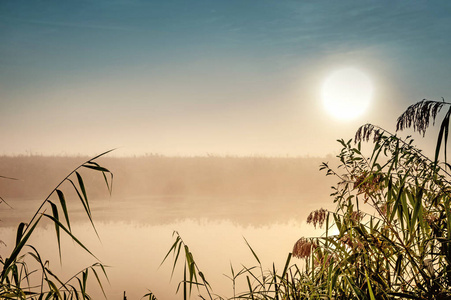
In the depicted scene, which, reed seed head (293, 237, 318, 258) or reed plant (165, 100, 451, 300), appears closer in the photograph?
A: reed plant (165, 100, 451, 300)

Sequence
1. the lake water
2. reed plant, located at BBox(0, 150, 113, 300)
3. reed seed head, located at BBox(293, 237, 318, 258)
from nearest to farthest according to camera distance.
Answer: reed plant, located at BBox(0, 150, 113, 300) < reed seed head, located at BBox(293, 237, 318, 258) < the lake water

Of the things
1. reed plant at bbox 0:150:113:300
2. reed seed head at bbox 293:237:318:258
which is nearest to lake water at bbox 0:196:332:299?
reed seed head at bbox 293:237:318:258

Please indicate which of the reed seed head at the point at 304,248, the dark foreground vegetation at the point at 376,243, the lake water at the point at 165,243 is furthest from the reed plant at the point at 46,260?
the lake water at the point at 165,243

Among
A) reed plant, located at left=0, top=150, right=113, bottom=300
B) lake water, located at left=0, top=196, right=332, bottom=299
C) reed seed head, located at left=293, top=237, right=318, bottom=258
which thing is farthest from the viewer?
lake water, located at left=0, top=196, right=332, bottom=299

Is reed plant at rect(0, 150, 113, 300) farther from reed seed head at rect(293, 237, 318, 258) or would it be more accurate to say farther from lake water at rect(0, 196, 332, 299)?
lake water at rect(0, 196, 332, 299)

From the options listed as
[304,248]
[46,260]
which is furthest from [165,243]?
[46,260]

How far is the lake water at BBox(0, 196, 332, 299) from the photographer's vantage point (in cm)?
1121

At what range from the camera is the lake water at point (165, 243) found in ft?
36.8

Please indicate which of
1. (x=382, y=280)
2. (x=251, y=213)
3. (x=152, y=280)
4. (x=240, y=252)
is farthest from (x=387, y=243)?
(x=251, y=213)

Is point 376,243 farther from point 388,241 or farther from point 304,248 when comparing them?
point 304,248

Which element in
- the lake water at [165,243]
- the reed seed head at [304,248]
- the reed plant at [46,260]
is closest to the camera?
the reed plant at [46,260]

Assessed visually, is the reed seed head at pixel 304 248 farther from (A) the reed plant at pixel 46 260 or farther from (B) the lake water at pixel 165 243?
(B) the lake water at pixel 165 243

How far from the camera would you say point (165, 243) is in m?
16.6

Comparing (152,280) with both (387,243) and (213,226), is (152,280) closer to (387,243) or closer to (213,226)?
(213,226)
